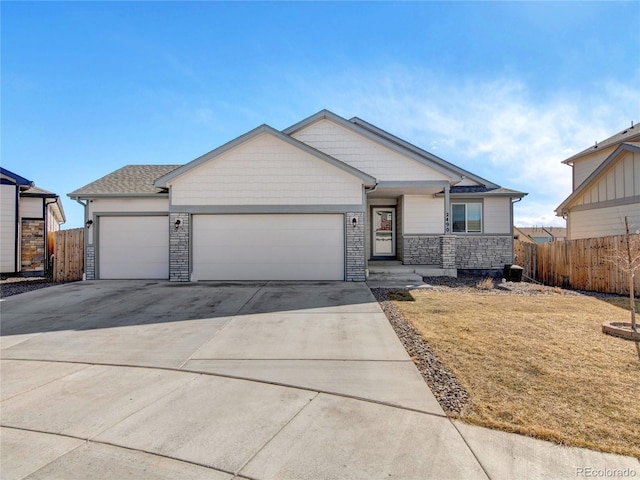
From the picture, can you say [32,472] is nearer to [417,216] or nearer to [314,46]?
[314,46]

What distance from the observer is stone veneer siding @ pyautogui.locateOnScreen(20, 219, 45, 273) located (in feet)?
48.3

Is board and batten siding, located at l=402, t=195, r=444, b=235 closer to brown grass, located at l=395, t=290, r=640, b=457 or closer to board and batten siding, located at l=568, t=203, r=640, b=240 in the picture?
board and batten siding, located at l=568, t=203, r=640, b=240

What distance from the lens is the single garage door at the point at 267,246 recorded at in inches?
466

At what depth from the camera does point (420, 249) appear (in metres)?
14.9

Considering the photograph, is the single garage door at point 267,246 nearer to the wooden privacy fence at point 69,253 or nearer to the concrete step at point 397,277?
the concrete step at point 397,277

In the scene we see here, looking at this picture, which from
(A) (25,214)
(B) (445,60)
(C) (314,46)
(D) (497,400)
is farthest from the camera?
(A) (25,214)

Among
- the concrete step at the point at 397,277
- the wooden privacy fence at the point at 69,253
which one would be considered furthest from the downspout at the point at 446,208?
the wooden privacy fence at the point at 69,253

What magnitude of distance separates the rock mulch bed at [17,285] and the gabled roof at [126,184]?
3.34 m

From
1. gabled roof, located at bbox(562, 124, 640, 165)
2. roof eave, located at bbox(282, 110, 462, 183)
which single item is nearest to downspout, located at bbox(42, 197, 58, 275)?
roof eave, located at bbox(282, 110, 462, 183)

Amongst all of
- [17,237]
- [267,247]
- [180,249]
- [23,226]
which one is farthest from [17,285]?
[267,247]

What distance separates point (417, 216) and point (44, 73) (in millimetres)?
14345

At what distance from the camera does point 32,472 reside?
246cm

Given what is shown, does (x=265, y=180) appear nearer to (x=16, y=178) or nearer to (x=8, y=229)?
(x=16, y=178)

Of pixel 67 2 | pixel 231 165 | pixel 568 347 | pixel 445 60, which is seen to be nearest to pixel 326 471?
pixel 568 347
